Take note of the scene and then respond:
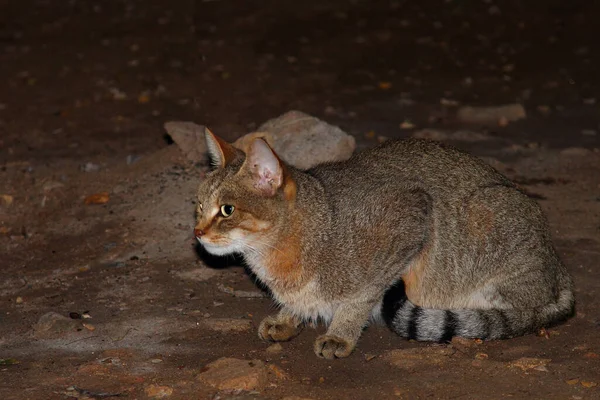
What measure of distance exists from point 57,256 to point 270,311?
218 centimetres

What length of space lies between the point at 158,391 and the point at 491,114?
23.5 feet

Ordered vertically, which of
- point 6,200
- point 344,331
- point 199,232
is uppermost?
point 199,232

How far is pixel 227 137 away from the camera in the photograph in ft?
35.5

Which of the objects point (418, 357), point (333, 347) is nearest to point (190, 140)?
point (333, 347)

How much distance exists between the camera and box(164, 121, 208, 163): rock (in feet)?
31.1

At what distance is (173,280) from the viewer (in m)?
7.52

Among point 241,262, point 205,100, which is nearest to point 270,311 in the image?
point 241,262

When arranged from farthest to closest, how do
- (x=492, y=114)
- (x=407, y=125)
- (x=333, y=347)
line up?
1. (x=492, y=114)
2. (x=407, y=125)
3. (x=333, y=347)

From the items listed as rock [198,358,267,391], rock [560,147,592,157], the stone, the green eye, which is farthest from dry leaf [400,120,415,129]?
rock [198,358,267,391]

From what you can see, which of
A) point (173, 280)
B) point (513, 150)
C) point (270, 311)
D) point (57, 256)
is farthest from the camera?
point (513, 150)

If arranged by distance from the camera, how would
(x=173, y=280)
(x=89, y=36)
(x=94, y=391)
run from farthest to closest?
(x=89, y=36)
(x=173, y=280)
(x=94, y=391)

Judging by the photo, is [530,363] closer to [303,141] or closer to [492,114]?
[303,141]

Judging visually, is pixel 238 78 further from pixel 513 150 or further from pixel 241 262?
pixel 241 262

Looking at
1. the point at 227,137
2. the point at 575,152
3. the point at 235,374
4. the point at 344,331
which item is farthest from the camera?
the point at 227,137
